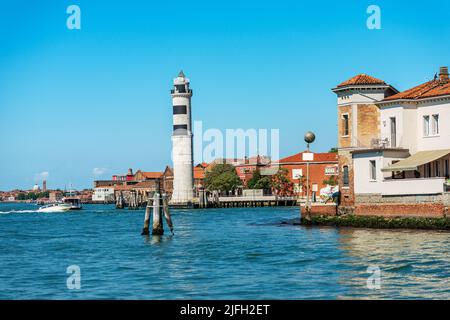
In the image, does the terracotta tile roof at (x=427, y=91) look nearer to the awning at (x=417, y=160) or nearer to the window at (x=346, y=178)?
the awning at (x=417, y=160)

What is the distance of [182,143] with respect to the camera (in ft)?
339

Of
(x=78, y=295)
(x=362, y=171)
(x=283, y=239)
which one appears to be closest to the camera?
(x=78, y=295)

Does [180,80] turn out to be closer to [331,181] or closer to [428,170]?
[331,181]

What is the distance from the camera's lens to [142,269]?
79.9ft

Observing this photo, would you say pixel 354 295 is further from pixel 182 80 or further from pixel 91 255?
pixel 182 80

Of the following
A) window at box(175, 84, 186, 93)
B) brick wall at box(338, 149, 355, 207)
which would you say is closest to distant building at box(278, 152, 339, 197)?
window at box(175, 84, 186, 93)

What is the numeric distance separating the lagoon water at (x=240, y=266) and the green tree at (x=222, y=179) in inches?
3471

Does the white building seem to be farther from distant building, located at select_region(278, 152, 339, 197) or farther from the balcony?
distant building, located at select_region(278, 152, 339, 197)

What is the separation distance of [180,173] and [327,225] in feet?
211

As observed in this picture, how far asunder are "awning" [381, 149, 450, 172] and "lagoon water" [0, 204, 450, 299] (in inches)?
141

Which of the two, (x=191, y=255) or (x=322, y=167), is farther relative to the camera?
(x=322, y=167)

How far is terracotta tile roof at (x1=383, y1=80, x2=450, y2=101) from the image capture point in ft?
128

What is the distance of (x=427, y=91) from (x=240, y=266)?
64.5 feet
